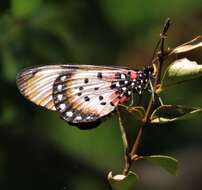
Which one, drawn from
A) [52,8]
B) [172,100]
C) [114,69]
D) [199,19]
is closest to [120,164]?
[172,100]

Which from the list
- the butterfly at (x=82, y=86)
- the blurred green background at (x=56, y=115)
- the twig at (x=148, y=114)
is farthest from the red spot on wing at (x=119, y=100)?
the blurred green background at (x=56, y=115)

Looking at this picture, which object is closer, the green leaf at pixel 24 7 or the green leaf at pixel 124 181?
the green leaf at pixel 124 181

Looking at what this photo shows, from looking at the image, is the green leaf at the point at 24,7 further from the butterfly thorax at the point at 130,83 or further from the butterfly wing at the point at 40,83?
the butterfly thorax at the point at 130,83

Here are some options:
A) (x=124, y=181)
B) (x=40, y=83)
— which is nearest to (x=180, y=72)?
(x=124, y=181)

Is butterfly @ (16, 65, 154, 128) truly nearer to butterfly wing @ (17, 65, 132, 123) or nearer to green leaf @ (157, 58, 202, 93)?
butterfly wing @ (17, 65, 132, 123)

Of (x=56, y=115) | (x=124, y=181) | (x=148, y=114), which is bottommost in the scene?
(x=56, y=115)

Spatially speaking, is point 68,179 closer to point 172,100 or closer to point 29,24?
point 172,100

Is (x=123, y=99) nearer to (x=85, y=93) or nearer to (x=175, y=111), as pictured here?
(x=85, y=93)
